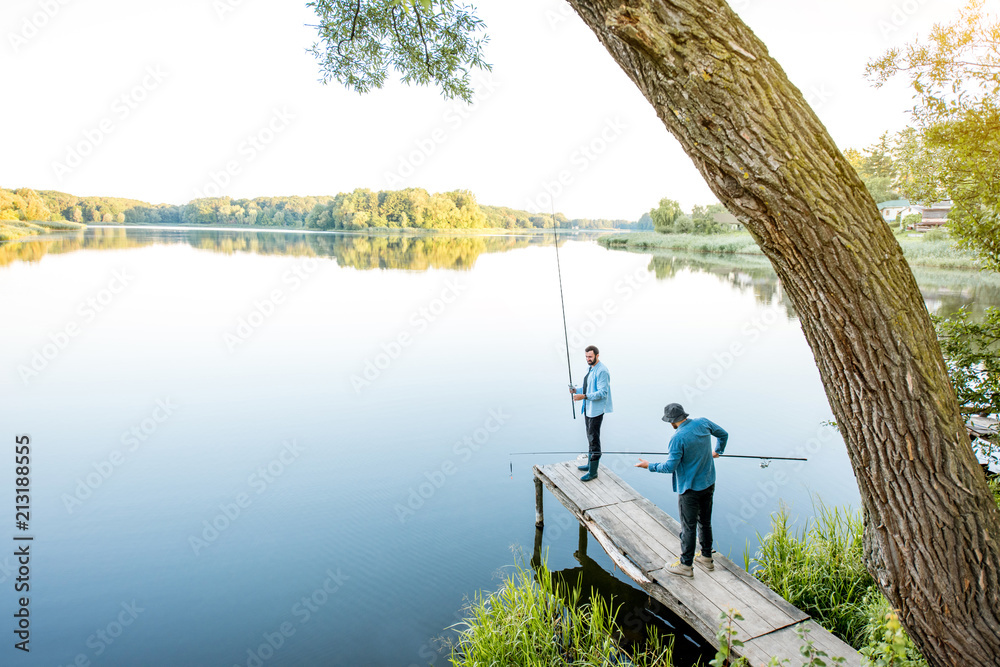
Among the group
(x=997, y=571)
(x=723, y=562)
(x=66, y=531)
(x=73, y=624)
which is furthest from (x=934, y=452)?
(x=66, y=531)

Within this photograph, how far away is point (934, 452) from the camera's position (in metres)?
2.26

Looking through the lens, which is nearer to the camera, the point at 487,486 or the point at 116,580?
the point at 116,580

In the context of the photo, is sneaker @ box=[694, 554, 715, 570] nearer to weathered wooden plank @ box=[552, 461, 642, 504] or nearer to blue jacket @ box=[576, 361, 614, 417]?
weathered wooden plank @ box=[552, 461, 642, 504]

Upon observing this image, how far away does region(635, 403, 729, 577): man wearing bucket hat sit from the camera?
4.24 meters

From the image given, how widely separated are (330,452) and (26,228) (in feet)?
207

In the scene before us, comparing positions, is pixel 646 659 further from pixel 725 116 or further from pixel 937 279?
pixel 937 279

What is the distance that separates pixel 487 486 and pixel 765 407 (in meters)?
5.77

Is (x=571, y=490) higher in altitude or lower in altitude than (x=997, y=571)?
lower

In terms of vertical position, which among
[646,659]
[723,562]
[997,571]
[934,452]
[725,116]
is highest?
[725,116]
